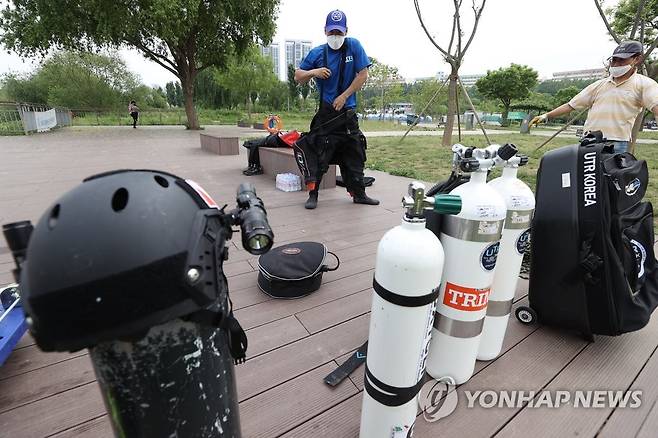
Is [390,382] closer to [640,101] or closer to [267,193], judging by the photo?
[640,101]

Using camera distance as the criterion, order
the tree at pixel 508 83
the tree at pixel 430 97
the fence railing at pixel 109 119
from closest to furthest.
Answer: the fence railing at pixel 109 119
the tree at pixel 430 97
the tree at pixel 508 83

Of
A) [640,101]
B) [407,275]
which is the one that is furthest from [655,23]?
[407,275]

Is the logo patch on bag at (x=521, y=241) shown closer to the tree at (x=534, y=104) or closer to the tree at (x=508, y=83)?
the tree at (x=508, y=83)

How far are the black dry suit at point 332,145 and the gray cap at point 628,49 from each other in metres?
2.16

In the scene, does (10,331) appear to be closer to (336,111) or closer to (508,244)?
(508,244)

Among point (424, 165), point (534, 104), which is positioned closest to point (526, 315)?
point (424, 165)

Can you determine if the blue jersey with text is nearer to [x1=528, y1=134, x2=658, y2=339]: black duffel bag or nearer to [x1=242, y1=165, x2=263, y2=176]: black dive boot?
[x1=528, y1=134, x2=658, y2=339]: black duffel bag

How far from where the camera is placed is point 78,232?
0.48 metres

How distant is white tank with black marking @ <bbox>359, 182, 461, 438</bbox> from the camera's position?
2.90ft

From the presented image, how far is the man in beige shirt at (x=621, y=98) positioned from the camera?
248 centimetres

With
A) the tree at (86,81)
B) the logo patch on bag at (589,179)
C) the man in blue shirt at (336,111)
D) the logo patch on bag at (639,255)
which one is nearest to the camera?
the logo patch on bag at (589,179)

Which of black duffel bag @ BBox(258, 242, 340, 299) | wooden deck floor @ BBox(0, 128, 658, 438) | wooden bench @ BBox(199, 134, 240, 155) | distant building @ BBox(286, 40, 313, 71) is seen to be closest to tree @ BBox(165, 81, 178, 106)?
distant building @ BBox(286, 40, 313, 71)

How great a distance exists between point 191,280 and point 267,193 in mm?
3697

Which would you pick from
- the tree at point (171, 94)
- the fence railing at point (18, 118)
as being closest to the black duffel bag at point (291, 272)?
the fence railing at point (18, 118)
